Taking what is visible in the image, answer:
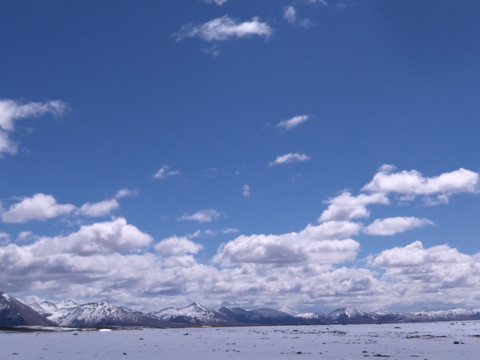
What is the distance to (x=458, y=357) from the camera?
59.2m

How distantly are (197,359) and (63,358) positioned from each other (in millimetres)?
17574

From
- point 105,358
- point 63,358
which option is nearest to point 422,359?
point 105,358

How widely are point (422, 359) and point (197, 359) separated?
91.0ft

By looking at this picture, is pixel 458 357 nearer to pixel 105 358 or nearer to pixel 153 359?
pixel 153 359

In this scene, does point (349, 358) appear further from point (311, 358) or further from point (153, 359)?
point (153, 359)

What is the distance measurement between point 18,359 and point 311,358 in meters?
37.1

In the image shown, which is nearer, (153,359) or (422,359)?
(422,359)

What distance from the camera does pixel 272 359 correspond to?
6081 centimetres

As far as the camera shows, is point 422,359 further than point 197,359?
No

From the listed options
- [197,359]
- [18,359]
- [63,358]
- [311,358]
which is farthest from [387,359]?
[18,359]

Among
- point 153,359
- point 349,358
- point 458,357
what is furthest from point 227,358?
point 458,357

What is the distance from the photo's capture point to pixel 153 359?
6041 cm

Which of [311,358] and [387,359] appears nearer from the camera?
[387,359]

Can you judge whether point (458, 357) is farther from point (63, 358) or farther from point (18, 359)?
point (18, 359)
